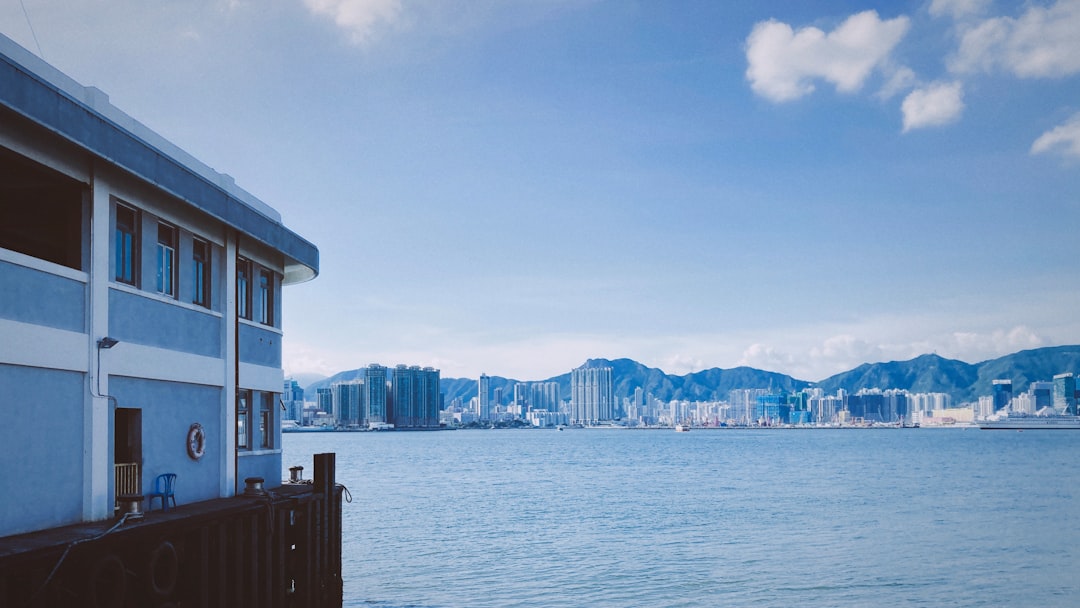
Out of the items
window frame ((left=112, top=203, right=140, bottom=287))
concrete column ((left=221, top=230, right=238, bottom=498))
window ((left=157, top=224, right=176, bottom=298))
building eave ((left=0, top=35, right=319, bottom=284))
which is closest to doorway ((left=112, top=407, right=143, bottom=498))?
window frame ((left=112, top=203, right=140, bottom=287))

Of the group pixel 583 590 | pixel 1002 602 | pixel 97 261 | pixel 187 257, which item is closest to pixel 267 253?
pixel 187 257

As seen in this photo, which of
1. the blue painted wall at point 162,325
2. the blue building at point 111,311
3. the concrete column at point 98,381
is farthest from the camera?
the blue painted wall at point 162,325

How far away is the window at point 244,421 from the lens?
2076 centimetres

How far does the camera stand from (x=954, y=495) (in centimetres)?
6178

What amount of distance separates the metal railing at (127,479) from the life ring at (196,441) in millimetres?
1729

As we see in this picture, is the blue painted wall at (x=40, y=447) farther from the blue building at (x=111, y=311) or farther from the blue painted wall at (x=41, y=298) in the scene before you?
the blue painted wall at (x=41, y=298)

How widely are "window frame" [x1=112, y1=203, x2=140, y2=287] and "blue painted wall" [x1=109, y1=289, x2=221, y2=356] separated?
0.38 metres

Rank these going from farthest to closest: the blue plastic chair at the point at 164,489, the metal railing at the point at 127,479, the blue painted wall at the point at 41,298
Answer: the blue plastic chair at the point at 164,489 < the metal railing at the point at 127,479 < the blue painted wall at the point at 41,298

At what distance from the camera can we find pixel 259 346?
2148 centimetres

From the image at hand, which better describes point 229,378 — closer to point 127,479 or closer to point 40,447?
point 127,479

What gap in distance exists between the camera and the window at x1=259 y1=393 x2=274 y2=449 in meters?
22.1

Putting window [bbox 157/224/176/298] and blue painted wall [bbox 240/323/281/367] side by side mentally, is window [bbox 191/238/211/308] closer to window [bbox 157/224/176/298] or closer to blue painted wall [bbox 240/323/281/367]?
window [bbox 157/224/176/298]

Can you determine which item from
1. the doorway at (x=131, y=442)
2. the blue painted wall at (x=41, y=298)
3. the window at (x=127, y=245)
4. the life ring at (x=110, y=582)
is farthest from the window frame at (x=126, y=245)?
the life ring at (x=110, y=582)

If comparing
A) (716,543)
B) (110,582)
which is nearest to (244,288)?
(110,582)
